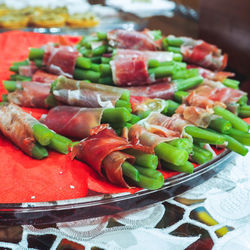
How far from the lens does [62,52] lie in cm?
243

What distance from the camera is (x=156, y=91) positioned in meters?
2.19

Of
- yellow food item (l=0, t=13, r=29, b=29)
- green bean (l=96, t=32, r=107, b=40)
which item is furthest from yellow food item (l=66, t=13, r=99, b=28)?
green bean (l=96, t=32, r=107, b=40)

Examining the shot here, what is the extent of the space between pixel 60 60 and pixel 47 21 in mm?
2127

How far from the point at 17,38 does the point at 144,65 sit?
190 centimetres

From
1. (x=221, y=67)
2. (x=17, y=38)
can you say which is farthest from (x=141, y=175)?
(x=17, y=38)

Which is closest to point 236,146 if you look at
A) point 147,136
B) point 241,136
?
point 241,136

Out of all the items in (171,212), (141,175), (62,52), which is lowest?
(171,212)

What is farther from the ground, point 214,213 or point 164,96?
point 164,96

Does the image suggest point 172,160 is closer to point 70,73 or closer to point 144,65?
point 144,65

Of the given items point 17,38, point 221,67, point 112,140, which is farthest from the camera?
point 17,38

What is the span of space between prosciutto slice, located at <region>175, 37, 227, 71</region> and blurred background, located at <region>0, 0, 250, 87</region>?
847mm

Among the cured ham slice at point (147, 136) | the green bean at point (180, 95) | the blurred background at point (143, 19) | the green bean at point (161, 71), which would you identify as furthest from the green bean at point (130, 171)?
the blurred background at point (143, 19)

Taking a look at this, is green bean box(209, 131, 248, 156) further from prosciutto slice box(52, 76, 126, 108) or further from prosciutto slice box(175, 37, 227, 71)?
prosciutto slice box(175, 37, 227, 71)

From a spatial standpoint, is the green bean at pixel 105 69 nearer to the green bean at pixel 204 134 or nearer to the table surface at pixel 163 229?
the green bean at pixel 204 134
